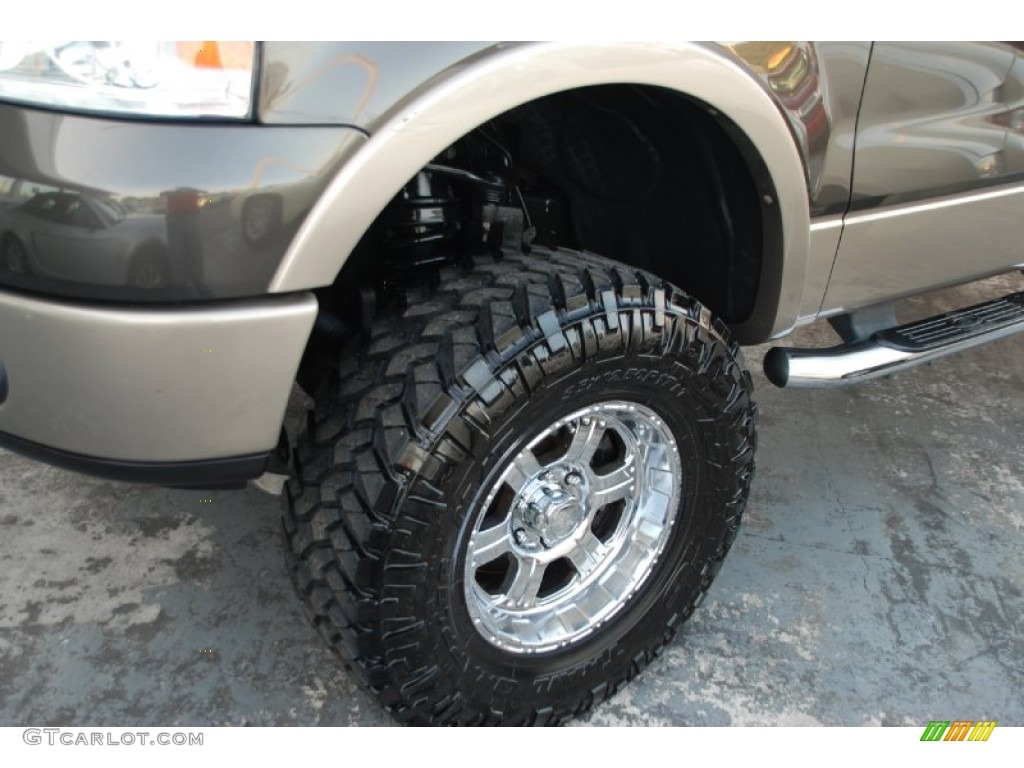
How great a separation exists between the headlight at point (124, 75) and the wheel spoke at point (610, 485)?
1.09m

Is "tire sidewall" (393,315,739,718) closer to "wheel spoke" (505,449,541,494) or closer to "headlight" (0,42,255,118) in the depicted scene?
"wheel spoke" (505,449,541,494)

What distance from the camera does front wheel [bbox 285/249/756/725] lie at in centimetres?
140

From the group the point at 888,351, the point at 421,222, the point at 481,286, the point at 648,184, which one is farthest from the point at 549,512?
the point at 888,351

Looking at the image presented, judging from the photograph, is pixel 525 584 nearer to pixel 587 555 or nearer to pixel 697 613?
pixel 587 555

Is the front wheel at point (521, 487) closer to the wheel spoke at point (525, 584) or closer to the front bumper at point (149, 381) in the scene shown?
the wheel spoke at point (525, 584)

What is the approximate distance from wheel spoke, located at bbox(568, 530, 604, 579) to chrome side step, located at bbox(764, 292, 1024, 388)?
0.62 metres

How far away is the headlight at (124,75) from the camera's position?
3.43ft

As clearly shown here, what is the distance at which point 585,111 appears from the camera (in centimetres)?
178

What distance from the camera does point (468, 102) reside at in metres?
1.17

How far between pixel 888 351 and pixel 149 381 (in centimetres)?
180

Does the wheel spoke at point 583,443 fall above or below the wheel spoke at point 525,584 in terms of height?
above

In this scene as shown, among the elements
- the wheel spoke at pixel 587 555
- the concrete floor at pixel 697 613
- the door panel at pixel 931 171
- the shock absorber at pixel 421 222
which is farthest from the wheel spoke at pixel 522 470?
the door panel at pixel 931 171

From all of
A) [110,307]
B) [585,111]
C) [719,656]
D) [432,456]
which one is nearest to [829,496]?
[719,656]
